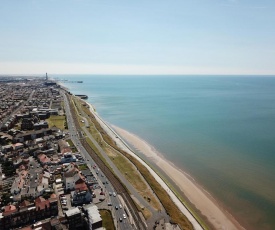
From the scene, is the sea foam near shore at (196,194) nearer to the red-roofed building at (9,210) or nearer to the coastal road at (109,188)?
the coastal road at (109,188)

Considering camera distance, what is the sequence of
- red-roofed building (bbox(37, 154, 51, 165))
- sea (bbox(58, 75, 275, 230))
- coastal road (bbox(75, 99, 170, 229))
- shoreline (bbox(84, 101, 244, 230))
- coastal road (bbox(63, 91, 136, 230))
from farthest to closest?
1. red-roofed building (bbox(37, 154, 51, 165))
2. sea (bbox(58, 75, 275, 230))
3. shoreline (bbox(84, 101, 244, 230))
4. coastal road (bbox(75, 99, 170, 229))
5. coastal road (bbox(63, 91, 136, 230))

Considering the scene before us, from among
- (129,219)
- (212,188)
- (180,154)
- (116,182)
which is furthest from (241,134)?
(129,219)

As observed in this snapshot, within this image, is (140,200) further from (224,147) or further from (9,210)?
(224,147)

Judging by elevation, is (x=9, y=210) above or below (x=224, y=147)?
below

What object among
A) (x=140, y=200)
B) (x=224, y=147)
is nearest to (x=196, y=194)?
(x=140, y=200)

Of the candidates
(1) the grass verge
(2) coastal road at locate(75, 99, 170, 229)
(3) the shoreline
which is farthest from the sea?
(1) the grass verge

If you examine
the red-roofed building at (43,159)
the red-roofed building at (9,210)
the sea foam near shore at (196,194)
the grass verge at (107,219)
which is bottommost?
the sea foam near shore at (196,194)

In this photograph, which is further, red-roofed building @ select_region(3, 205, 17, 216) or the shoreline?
the shoreline

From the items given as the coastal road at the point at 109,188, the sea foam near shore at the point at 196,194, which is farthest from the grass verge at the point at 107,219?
the sea foam near shore at the point at 196,194

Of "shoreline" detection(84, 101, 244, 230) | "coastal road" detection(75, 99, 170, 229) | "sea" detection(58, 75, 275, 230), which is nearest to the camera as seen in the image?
"coastal road" detection(75, 99, 170, 229)

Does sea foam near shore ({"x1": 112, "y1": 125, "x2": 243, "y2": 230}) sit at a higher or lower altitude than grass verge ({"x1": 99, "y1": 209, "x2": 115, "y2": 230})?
lower

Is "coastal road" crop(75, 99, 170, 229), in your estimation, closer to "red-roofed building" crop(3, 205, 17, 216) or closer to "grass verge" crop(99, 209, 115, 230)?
"grass verge" crop(99, 209, 115, 230)

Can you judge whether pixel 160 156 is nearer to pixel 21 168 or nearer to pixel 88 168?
pixel 88 168
